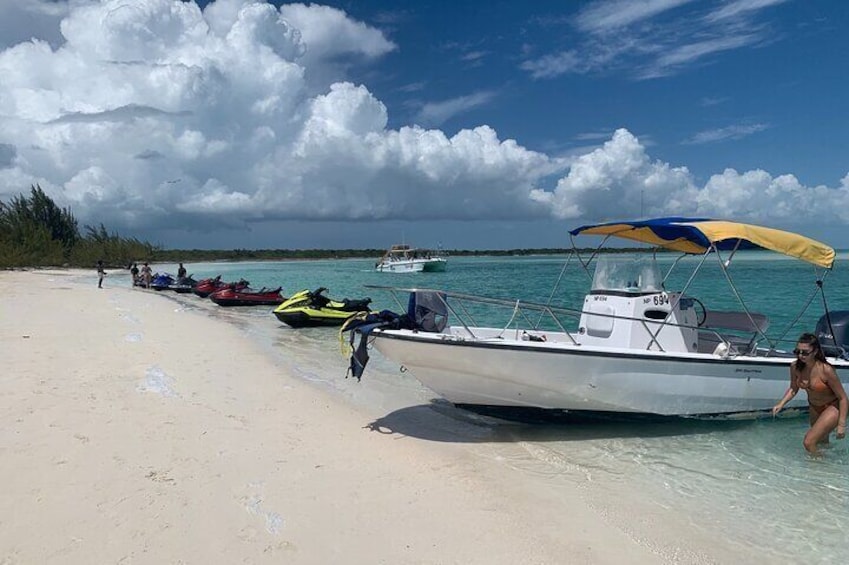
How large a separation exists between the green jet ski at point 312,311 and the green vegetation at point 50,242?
44.1m

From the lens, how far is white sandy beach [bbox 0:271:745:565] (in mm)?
4223

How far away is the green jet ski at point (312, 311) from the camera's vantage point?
18.0 metres

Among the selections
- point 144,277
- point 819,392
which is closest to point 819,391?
point 819,392

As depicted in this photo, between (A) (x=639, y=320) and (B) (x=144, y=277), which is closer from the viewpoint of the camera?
(A) (x=639, y=320)

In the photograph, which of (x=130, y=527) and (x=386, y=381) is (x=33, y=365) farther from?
(x=130, y=527)

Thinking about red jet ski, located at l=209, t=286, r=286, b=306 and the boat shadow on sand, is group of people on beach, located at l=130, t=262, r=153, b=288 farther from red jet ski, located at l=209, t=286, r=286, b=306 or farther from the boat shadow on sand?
the boat shadow on sand

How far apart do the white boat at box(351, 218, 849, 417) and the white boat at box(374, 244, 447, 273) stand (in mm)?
55630

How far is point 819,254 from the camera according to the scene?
7941 millimetres

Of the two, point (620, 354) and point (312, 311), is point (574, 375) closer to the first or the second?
point (620, 354)

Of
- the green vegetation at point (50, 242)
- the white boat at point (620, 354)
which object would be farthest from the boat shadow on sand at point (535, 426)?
the green vegetation at point (50, 242)

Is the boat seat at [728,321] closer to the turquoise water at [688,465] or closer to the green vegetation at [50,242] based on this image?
the turquoise water at [688,465]

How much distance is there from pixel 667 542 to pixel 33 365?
948 cm

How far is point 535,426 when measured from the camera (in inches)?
304

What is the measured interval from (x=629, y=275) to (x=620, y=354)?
1.96 meters
